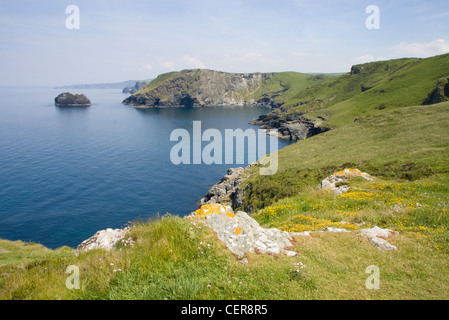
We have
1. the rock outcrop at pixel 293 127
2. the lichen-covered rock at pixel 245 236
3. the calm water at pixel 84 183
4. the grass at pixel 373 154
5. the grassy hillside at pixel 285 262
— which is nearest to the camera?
the grassy hillside at pixel 285 262

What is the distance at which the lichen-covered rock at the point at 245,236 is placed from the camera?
9.46 metres

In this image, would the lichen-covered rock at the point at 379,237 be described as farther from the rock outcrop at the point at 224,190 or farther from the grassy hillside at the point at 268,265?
the rock outcrop at the point at 224,190

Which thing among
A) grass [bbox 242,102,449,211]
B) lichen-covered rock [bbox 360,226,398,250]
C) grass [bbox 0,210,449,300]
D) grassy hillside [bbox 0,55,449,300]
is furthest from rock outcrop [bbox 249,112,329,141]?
grass [bbox 0,210,449,300]

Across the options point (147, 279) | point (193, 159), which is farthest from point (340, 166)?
point (193, 159)

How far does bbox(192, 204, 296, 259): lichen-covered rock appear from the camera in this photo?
9.46m

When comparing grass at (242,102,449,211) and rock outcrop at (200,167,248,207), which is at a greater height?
grass at (242,102,449,211)

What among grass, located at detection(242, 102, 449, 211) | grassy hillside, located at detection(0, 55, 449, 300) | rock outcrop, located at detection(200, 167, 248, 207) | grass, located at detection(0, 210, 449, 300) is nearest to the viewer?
A: grass, located at detection(0, 210, 449, 300)

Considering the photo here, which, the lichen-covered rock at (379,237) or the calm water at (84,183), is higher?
the lichen-covered rock at (379,237)

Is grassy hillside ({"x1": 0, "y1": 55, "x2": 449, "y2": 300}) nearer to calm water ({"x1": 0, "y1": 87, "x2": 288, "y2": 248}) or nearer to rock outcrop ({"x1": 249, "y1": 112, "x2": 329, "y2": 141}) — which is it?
calm water ({"x1": 0, "y1": 87, "x2": 288, "y2": 248})

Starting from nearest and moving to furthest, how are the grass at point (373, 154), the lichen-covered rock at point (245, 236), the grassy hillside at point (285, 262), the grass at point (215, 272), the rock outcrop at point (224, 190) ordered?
the grass at point (215, 272) < the grassy hillside at point (285, 262) < the lichen-covered rock at point (245, 236) < the grass at point (373, 154) < the rock outcrop at point (224, 190)

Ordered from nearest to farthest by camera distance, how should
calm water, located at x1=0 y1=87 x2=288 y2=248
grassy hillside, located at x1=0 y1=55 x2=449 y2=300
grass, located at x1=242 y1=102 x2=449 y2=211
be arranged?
1. grassy hillside, located at x1=0 y1=55 x2=449 y2=300
2. grass, located at x1=242 y1=102 x2=449 y2=211
3. calm water, located at x1=0 y1=87 x2=288 y2=248

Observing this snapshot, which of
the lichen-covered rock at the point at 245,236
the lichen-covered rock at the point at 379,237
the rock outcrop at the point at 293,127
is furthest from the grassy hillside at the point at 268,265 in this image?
the rock outcrop at the point at 293,127

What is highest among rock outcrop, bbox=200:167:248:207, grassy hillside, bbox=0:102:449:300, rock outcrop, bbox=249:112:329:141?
rock outcrop, bbox=249:112:329:141

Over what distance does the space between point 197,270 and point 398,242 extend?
8.56 meters
